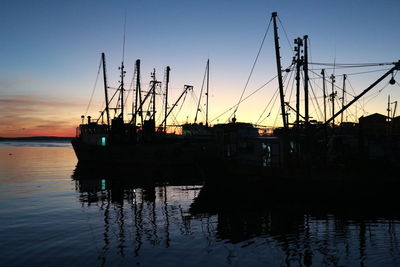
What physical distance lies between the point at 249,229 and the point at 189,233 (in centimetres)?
309

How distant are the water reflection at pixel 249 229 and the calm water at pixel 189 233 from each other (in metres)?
0.04

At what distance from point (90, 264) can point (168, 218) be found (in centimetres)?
781

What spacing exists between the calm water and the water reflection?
0.14 feet

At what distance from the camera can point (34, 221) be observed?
1862cm

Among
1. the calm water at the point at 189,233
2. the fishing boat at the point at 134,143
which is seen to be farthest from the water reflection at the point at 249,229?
the fishing boat at the point at 134,143

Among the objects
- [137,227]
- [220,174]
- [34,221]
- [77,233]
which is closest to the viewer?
[77,233]

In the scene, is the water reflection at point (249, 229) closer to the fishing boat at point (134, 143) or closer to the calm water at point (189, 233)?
the calm water at point (189, 233)

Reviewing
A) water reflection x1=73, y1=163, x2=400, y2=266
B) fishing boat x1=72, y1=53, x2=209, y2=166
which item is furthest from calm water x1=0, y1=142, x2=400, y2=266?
fishing boat x1=72, y1=53, x2=209, y2=166

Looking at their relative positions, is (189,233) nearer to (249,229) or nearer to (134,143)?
(249,229)

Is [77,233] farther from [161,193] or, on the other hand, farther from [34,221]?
[161,193]

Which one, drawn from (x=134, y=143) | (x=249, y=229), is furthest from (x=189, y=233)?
(x=134, y=143)

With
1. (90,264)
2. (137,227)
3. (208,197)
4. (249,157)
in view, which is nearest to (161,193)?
(208,197)

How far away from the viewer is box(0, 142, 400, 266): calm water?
40.0 feet

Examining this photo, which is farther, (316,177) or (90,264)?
(316,177)
